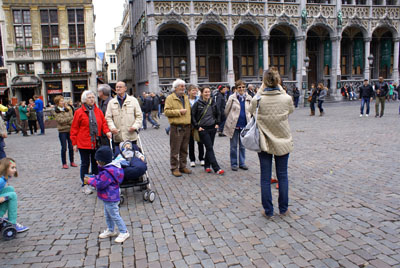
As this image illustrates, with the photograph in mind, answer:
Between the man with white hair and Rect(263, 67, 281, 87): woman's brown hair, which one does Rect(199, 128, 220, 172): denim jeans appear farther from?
Rect(263, 67, 281, 87): woman's brown hair

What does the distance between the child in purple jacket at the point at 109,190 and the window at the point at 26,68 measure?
29.2m

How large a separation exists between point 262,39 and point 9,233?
27.2 meters

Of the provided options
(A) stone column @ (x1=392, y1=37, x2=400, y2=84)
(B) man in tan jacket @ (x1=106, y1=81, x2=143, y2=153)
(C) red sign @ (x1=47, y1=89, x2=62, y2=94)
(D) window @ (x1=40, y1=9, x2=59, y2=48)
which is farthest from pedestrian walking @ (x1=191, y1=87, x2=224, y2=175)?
(A) stone column @ (x1=392, y1=37, x2=400, y2=84)

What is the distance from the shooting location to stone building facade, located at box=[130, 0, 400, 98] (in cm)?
2658

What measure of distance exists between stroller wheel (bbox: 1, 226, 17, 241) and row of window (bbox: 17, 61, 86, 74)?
91.5ft

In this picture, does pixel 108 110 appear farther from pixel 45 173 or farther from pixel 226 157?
pixel 226 157

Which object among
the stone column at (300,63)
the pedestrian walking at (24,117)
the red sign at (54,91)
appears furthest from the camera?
the red sign at (54,91)

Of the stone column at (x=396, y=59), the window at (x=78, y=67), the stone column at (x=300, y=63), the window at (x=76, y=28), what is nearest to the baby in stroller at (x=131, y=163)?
the stone column at (x=300, y=63)

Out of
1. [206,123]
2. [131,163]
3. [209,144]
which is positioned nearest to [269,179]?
[131,163]

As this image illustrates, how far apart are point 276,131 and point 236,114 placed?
2.72 m

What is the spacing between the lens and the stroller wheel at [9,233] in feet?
13.3

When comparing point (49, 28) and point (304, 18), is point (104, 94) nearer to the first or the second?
point (304, 18)

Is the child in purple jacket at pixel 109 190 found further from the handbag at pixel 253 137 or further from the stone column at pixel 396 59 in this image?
the stone column at pixel 396 59

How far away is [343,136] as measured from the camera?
10812mm
